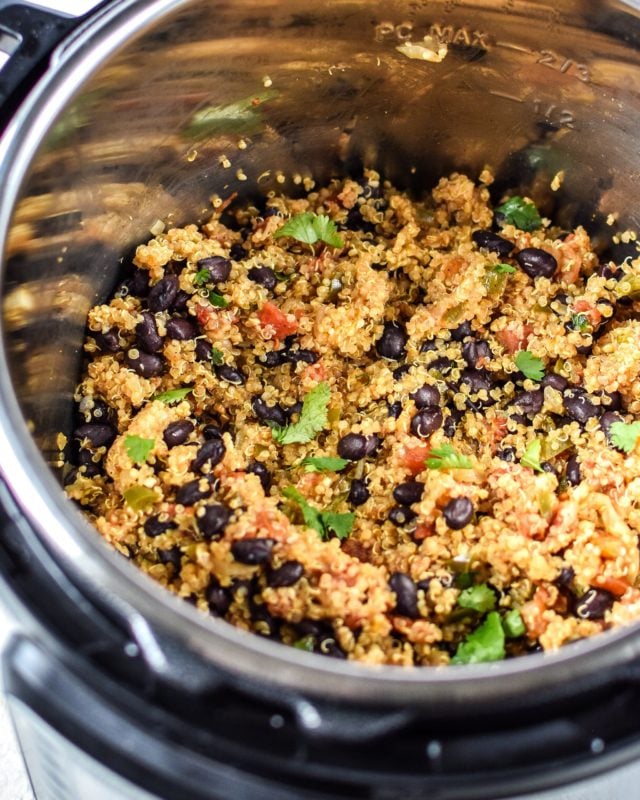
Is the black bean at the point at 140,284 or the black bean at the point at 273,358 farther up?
the black bean at the point at 140,284

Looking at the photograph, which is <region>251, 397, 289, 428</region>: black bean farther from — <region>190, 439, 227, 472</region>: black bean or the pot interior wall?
the pot interior wall

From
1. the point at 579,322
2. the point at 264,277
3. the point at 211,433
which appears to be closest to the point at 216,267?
the point at 264,277

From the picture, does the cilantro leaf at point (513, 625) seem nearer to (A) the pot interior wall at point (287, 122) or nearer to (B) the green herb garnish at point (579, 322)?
(B) the green herb garnish at point (579, 322)

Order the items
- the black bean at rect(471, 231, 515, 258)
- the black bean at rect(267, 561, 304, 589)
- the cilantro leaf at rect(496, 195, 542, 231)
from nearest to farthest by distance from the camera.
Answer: the black bean at rect(267, 561, 304, 589)
the black bean at rect(471, 231, 515, 258)
the cilantro leaf at rect(496, 195, 542, 231)

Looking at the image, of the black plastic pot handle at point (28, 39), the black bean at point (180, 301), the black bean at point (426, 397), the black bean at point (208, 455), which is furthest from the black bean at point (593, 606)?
the black plastic pot handle at point (28, 39)

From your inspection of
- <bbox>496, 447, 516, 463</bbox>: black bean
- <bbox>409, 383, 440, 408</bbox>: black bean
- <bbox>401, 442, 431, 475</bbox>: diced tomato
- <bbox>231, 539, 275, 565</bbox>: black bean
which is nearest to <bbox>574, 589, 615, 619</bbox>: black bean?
<bbox>496, 447, 516, 463</bbox>: black bean

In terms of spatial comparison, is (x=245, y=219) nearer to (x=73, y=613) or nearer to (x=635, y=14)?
(x=635, y=14)
